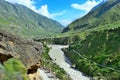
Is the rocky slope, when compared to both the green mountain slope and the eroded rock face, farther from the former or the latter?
the green mountain slope

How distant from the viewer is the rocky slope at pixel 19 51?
80.9 feet

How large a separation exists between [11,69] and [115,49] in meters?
120

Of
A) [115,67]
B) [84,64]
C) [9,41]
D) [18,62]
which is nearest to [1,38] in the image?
[9,41]

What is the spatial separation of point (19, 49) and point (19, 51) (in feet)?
0.70

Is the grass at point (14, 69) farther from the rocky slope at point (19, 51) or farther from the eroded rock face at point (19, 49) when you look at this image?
the eroded rock face at point (19, 49)

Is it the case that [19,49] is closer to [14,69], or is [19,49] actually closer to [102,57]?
[14,69]

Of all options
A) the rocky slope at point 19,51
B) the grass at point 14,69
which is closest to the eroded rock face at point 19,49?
the rocky slope at point 19,51

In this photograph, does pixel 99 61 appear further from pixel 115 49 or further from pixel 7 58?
pixel 7 58

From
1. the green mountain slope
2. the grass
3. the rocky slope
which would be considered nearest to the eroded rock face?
the rocky slope

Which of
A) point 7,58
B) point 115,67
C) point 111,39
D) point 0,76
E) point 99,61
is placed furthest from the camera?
point 111,39

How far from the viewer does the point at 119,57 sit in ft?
402

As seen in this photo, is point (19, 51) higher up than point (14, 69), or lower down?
higher up

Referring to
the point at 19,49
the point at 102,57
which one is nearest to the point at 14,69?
the point at 19,49

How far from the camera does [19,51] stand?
26594 millimetres
